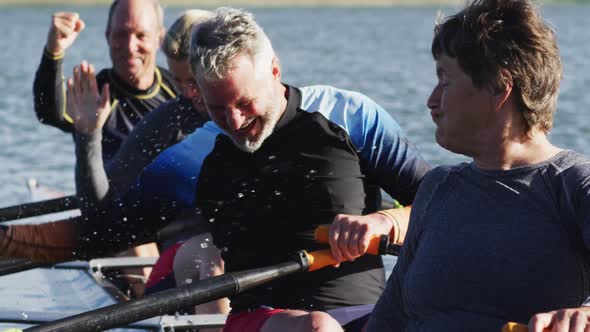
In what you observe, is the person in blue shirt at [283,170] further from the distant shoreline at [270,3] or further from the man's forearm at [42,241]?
the distant shoreline at [270,3]

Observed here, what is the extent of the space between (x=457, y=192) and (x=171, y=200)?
4.51ft

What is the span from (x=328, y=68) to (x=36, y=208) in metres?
15.5

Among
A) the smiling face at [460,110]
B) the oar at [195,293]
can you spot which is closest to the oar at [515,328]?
the smiling face at [460,110]

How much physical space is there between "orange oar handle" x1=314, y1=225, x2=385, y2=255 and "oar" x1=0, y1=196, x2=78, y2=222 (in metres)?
1.99

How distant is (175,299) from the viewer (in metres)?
2.71

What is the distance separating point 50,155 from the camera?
10742 millimetres

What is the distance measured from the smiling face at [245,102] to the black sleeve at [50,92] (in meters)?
2.56

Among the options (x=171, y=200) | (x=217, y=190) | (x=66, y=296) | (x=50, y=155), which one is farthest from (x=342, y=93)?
(x=50, y=155)

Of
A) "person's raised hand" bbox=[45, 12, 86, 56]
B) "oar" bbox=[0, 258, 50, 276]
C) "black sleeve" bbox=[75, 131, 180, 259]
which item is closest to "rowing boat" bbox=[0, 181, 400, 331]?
"oar" bbox=[0, 258, 50, 276]

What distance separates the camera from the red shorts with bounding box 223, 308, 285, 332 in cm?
279

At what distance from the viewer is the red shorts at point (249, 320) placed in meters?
2.79

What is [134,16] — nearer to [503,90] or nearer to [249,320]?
[249,320]

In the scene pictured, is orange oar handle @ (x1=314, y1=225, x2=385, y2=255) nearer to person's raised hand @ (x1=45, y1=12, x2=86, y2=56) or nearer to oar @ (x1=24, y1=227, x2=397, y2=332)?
oar @ (x1=24, y1=227, x2=397, y2=332)

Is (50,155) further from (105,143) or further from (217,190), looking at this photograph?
(217,190)
